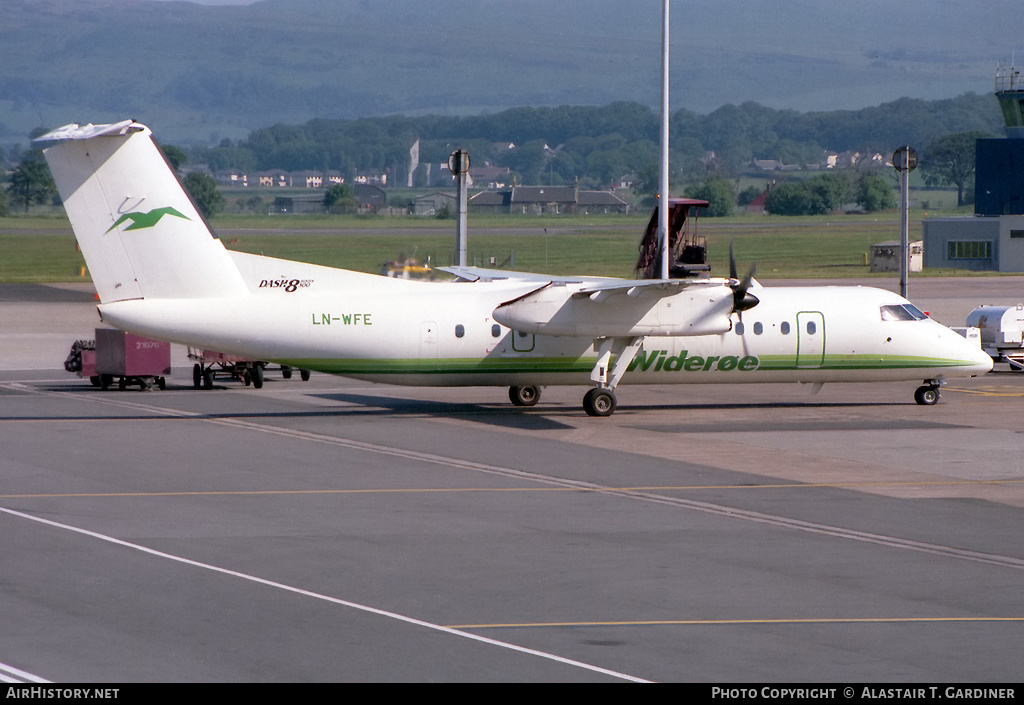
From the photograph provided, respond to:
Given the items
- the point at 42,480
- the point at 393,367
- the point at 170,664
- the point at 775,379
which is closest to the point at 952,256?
the point at 775,379

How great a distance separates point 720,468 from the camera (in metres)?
20.9

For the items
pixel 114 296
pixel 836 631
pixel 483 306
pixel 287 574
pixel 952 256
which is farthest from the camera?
pixel 952 256

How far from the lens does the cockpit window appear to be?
93.5ft

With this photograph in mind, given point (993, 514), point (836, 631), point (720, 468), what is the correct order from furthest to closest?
point (720, 468), point (993, 514), point (836, 631)

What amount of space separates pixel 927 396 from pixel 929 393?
0.08 meters

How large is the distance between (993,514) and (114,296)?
52.7 ft

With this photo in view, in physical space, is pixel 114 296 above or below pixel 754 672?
above

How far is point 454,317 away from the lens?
2648cm

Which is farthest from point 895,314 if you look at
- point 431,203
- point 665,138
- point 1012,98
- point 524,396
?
point 431,203

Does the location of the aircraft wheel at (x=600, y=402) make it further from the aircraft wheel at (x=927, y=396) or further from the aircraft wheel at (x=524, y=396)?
the aircraft wheel at (x=927, y=396)

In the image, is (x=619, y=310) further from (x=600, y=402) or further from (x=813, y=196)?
(x=813, y=196)

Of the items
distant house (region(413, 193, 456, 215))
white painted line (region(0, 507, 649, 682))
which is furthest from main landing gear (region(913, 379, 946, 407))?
distant house (region(413, 193, 456, 215))
